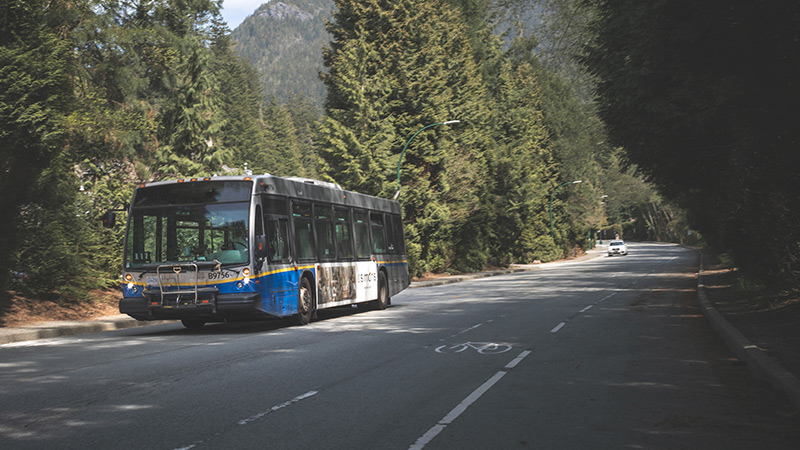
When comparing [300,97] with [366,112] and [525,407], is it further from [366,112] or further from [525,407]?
[525,407]

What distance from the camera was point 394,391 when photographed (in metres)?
9.04

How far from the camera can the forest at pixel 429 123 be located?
15.4 metres

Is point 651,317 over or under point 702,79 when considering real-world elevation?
under

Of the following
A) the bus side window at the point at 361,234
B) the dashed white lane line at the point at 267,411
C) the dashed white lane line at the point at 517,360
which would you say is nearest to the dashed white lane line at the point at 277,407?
the dashed white lane line at the point at 267,411

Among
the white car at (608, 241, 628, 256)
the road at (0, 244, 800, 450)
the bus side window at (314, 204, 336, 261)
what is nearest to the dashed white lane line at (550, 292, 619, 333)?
the road at (0, 244, 800, 450)

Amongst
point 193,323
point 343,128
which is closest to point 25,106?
point 193,323

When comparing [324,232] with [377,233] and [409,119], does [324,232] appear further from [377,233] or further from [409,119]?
[409,119]

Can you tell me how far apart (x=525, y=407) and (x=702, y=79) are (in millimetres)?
6368

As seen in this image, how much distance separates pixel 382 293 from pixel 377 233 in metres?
1.78

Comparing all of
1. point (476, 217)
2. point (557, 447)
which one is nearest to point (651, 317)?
point (557, 447)

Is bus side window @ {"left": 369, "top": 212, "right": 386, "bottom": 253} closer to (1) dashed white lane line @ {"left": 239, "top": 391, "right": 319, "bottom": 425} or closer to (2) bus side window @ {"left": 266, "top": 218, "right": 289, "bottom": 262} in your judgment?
(2) bus side window @ {"left": 266, "top": 218, "right": 289, "bottom": 262}

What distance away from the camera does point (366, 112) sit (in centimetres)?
4138

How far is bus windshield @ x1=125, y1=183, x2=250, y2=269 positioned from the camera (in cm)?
1616

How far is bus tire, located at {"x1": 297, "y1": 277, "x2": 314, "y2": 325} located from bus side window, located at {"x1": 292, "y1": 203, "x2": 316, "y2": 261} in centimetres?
58
